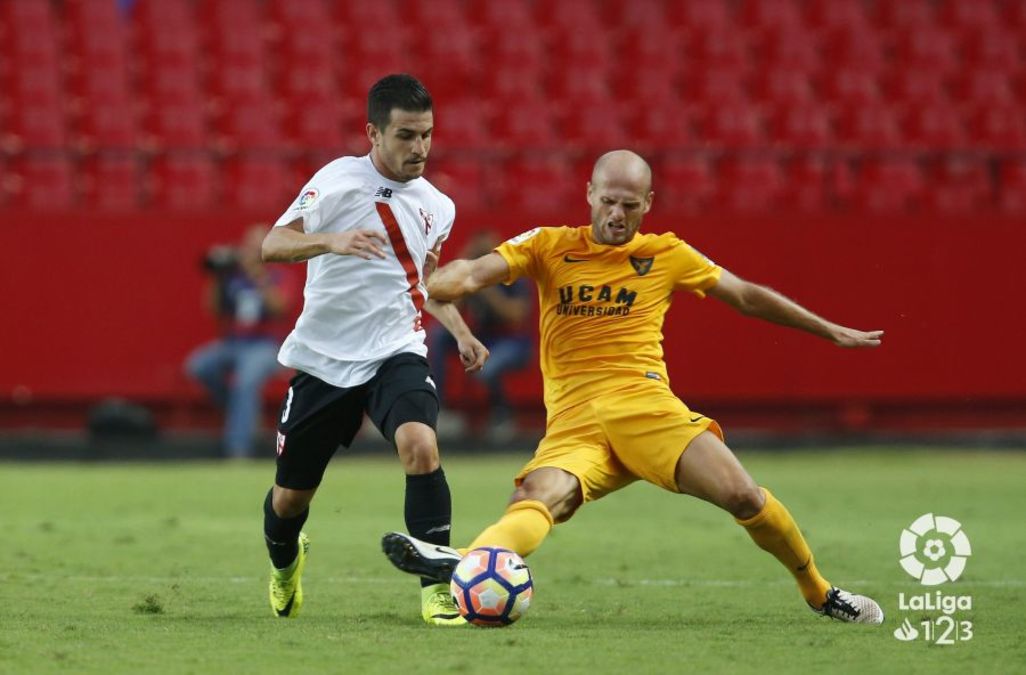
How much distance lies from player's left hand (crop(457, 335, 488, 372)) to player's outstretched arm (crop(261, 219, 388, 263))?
0.52 m

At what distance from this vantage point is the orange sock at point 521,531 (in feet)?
21.3

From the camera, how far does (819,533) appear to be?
10.8 m

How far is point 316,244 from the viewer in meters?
6.62

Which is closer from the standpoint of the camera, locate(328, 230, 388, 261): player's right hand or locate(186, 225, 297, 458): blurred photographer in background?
locate(328, 230, 388, 261): player's right hand

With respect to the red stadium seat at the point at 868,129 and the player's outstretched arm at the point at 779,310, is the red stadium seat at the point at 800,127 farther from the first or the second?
the player's outstretched arm at the point at 779,310

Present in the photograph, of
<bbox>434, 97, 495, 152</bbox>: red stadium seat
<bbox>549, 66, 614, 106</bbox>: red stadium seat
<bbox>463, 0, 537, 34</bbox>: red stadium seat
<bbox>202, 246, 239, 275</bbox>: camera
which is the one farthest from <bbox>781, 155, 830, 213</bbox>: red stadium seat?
<bbox>202, 246, 239, 275</bbox>: camera

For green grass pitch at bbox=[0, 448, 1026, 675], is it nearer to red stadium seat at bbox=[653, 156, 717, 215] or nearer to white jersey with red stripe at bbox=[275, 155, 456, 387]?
white jersey with red stripe at bbox=[275, 155, 456, 387]

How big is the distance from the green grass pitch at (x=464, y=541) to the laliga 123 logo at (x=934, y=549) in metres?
0.09

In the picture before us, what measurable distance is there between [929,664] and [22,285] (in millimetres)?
13057

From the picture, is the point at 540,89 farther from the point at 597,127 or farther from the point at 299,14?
the point at 299,14

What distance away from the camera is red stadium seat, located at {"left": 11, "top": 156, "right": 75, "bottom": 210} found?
58.1 ft

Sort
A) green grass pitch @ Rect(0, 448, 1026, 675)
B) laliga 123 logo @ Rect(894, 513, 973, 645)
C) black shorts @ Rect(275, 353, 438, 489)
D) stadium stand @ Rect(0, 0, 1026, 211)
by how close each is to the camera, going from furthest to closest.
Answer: stadium stand @ Rect(0, 0, 1026, 211) → black shorts @ Rect(275, 353, 438, 489) → laliga 123 logo @ Rect(894, 513, 973, 645) → green grass pitch @ Rect(0, 448, 1026, 675)

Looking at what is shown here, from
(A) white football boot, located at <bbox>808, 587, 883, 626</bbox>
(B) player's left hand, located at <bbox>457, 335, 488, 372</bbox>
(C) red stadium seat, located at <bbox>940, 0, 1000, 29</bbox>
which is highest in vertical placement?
(C) red stadium seat, located at <bbox>940, 0, 1000, 29</bbox>

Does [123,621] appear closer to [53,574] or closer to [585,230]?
[53,574]
